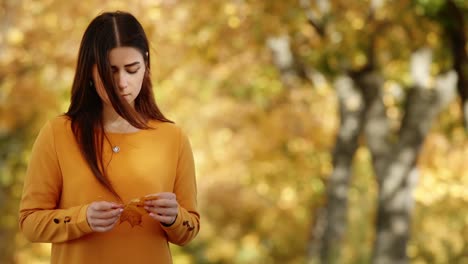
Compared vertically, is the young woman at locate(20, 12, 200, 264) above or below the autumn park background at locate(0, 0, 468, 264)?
below

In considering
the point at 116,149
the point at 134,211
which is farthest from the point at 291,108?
the point at 134,211

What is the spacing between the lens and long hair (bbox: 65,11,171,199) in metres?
4.45

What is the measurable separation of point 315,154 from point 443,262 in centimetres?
1087

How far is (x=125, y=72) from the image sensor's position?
4.48 m

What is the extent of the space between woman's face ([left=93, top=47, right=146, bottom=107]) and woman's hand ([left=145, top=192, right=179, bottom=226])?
41 centimetres

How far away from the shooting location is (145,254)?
14.7 feet

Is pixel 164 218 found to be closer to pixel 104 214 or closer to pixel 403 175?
pixel 104 214

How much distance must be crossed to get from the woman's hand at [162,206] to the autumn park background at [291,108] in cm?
840

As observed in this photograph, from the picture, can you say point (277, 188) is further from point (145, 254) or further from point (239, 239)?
point (145, 254)

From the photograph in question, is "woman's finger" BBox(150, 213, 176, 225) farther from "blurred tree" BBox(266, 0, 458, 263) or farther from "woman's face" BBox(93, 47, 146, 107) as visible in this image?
"blurred tree" BBox(266, 0, 458, 263)

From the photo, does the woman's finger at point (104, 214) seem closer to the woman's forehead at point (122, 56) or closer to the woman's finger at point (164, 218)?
the woman's finger at point (164, 218)

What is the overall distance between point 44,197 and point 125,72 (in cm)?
51

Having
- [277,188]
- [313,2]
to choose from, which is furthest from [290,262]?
[313,2]

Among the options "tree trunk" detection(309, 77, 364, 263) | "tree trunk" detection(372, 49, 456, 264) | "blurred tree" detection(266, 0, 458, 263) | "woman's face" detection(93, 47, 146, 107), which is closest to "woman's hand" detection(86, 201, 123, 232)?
"woman's face" detection(93, 47, 146, 107)
